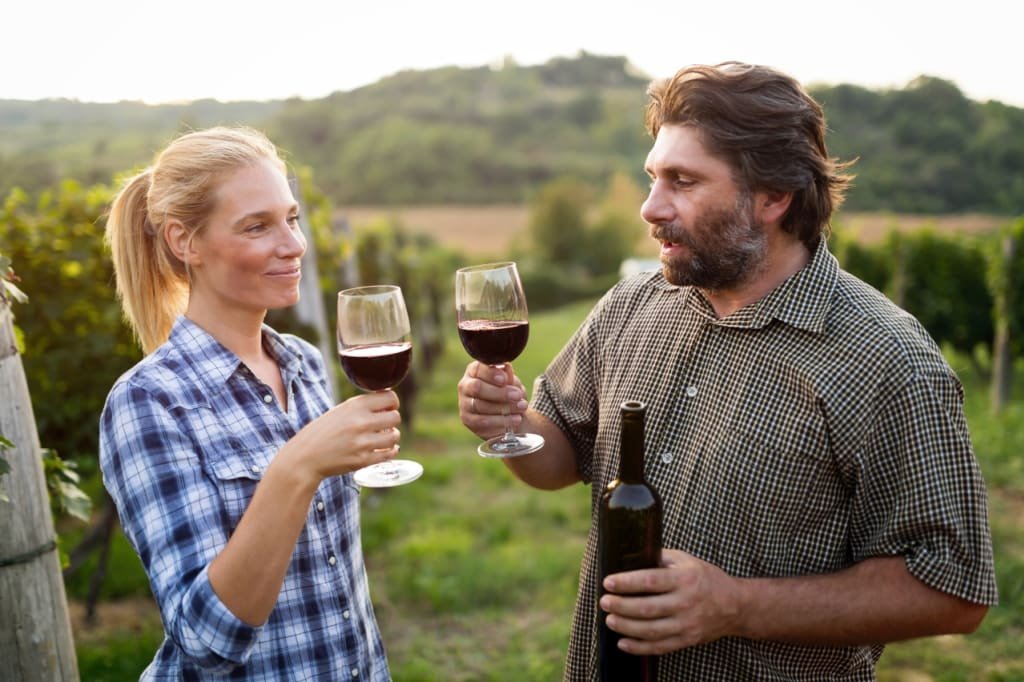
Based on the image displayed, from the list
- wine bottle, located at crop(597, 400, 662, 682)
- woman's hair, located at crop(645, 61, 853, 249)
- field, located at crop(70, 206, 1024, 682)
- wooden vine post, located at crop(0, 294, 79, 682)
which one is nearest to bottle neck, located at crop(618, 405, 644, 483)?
wine bottle, located at crop(597, 400, 662, 682)

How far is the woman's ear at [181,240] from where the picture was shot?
1.95 m

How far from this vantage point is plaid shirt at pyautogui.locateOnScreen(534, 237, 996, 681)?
5.72ft

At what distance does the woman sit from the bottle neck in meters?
0.45


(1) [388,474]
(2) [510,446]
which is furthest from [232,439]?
(2) [510,446]

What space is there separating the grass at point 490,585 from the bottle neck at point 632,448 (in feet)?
10.6

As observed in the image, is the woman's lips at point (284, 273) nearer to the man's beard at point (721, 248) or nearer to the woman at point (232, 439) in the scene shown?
the woman at point (232, 439)

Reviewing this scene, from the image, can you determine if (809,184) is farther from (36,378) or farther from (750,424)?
(36,378)

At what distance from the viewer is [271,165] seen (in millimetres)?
2023

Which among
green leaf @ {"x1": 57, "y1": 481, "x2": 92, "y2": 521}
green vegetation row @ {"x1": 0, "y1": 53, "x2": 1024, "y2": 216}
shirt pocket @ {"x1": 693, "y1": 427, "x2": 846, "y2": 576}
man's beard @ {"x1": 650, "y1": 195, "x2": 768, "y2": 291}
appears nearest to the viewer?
shirt pocket @ {"x1": 693, "y1": 427, "x2": 846, "y2": 576}

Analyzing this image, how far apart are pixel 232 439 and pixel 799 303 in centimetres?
137

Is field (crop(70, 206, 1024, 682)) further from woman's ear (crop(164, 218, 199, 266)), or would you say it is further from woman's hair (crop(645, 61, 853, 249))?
woman's ear (crop(164, 218, 199, 266))

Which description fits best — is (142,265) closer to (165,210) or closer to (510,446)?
(165,210)

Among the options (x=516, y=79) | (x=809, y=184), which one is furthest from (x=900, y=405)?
(x=516, y=79)

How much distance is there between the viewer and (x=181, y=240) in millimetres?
1974
